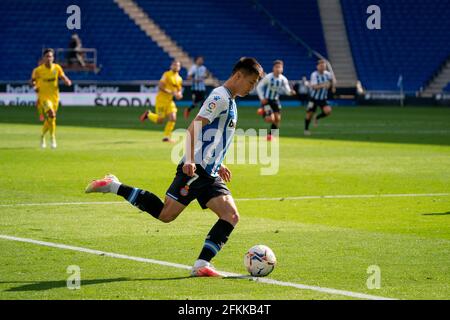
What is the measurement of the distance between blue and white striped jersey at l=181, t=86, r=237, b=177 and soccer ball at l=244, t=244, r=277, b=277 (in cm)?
95

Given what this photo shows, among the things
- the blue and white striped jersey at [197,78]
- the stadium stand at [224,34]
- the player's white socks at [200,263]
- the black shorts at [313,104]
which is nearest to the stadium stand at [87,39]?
the stadium stand at [224,34]

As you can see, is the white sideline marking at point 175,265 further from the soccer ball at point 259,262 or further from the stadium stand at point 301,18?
the stadium stand at point 301,18

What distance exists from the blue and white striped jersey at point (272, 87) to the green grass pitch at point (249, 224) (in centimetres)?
522

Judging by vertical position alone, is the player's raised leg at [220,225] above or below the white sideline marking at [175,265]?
above

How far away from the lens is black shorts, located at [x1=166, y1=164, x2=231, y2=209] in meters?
10.5

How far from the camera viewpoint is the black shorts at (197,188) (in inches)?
414

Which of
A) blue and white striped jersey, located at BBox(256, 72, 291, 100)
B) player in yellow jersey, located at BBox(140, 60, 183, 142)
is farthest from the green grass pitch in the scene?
blue and white striped jersey, located at BBox(256, 72, 291, 100)

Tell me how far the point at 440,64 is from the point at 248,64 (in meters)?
53.8

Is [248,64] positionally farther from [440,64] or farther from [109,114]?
[440,64]

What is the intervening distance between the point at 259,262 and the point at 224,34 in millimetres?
52466

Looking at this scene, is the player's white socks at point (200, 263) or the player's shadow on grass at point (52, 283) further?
the player's white socks at point (200, 263)

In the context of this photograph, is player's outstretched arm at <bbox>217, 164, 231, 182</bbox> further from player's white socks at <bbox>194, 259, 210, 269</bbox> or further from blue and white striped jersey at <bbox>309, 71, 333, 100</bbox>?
blue and white striped jersey at <bbox>309, 71, 333, 100</bbox>
